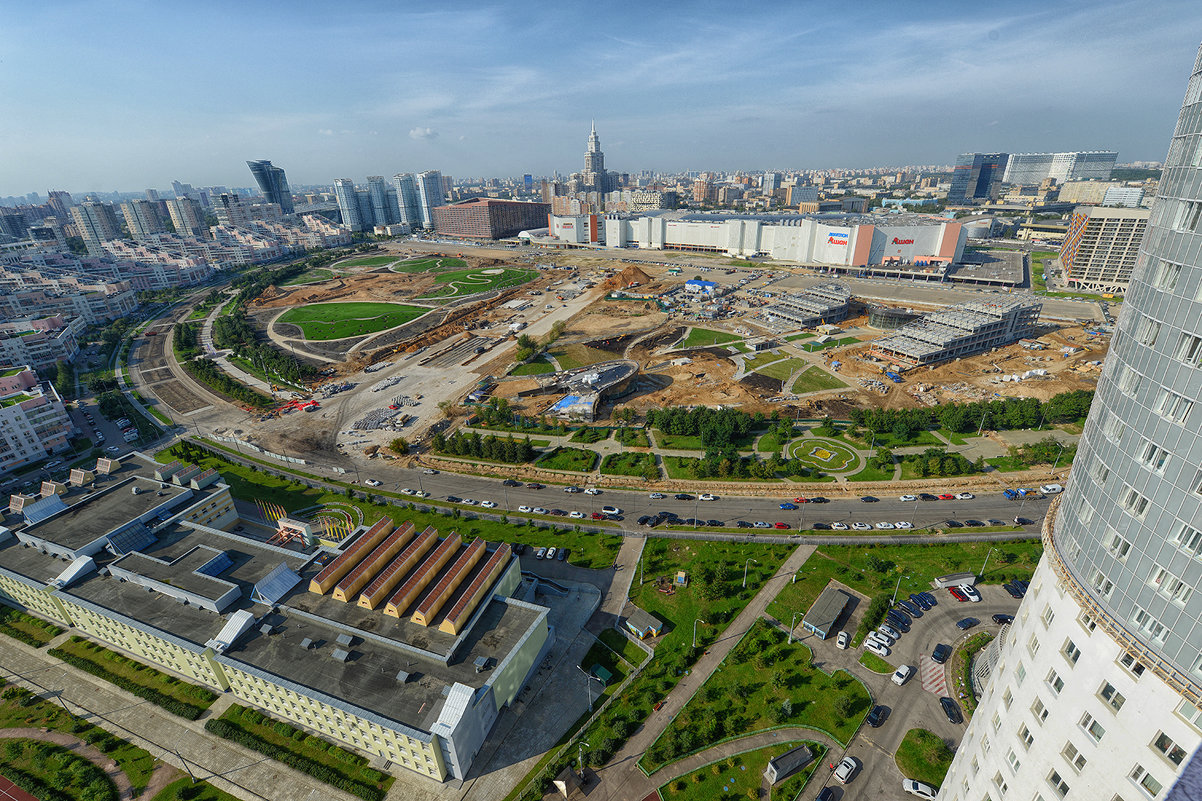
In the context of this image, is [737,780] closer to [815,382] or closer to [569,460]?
[569,460]

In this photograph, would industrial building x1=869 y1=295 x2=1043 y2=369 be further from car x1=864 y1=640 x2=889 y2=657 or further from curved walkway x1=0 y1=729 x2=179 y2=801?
curved walkway x1=0 y1=729 x2=179 y2=801

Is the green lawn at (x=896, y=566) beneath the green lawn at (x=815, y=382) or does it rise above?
beneath

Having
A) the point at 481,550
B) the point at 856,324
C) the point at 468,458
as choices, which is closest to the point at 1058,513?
the point at 481,550

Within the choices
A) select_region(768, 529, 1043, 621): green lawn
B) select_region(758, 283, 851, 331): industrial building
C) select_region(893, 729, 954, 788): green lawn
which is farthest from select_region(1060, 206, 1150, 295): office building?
select_region(893, 729, 954, 788): green lawn

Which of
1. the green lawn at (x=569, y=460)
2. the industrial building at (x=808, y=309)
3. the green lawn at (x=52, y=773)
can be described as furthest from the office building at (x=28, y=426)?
the industrial building at (x=808, y=309)

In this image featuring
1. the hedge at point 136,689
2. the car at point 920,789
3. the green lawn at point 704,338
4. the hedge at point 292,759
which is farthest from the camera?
the green lawn at point 704,338

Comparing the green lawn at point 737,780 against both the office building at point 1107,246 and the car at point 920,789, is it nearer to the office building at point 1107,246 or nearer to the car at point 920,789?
the car at point 920,789

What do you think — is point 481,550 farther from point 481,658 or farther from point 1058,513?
point 1058,513
